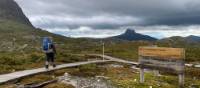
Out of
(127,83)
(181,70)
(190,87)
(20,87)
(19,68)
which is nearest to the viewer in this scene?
(20,87)

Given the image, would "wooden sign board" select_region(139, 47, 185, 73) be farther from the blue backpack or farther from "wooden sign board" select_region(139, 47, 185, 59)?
the blue backpack

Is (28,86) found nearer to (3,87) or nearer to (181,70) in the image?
(3,87)

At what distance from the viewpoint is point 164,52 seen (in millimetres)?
23516

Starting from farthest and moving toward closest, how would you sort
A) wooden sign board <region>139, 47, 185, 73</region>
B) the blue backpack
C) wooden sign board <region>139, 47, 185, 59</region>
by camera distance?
the blue backpack
wooden sign board <region>139, 47, 185, 73</region>
wooden sign board <region>139, 47, 185, 59</region>

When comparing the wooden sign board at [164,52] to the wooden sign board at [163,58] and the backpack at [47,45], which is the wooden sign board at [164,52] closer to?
the wooden sign board at [163,58]

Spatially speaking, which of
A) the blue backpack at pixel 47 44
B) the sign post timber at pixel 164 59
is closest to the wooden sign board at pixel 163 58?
the sign post timber at pixel 164 59

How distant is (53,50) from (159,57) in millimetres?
12344

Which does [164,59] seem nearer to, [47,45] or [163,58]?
[163,58]

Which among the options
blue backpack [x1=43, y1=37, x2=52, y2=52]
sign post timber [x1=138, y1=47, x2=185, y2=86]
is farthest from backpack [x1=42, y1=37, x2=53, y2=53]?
sign post timber [x1=138, y1=47, x2=185, y2=86]

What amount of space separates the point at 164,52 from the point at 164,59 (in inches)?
20.1

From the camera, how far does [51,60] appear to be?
1357 inches

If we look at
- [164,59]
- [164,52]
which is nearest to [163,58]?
[164,59]

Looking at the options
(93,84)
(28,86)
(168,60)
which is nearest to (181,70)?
(168,60)

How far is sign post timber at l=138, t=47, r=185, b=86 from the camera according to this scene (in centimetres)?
2270
